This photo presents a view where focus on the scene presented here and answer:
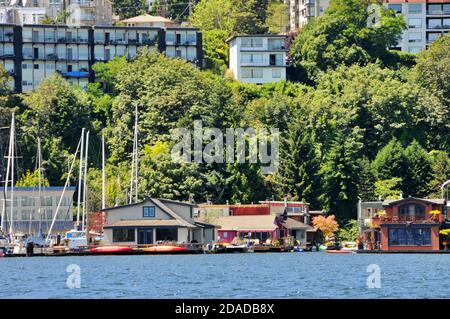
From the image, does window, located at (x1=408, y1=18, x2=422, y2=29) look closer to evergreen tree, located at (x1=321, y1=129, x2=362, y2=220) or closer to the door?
evergreen tree, located at (x1=321, y1=129, x2=362, y2=220)

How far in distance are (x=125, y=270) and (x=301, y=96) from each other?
65.5 metres

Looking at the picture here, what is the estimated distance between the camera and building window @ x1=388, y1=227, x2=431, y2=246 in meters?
91.1

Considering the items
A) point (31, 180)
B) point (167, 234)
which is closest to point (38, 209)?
point (31, 180)

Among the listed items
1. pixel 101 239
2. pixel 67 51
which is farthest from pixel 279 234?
pixel 67 51

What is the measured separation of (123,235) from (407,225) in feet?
71.3

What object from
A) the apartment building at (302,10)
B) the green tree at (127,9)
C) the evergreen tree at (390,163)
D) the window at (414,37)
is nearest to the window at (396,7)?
the window at (414,37)

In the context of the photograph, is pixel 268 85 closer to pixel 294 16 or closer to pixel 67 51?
pixel 67 51

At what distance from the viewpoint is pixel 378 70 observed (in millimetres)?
124750

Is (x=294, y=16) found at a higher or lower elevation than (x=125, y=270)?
higher

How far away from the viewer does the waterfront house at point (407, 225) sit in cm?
9088

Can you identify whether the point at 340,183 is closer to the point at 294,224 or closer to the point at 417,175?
the point at 294,224

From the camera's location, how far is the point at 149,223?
294 feet

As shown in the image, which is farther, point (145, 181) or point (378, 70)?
point (378, 70)

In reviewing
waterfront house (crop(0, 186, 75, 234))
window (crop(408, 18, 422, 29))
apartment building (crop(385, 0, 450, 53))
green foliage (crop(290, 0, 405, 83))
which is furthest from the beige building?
waterfront house (crop(0, 186, 75, 234))
